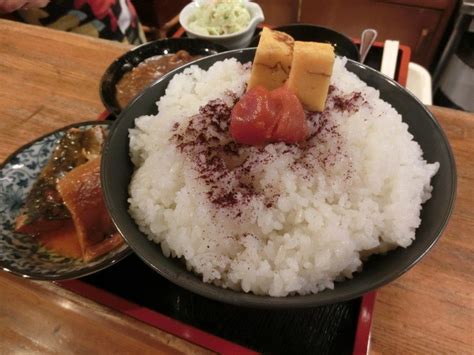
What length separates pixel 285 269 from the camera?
1.17 meters

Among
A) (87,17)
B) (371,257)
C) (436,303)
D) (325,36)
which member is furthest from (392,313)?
(87,17)

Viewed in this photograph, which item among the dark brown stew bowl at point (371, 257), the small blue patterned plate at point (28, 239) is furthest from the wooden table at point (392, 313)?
the dark brown stew bowl at point (371, 257)

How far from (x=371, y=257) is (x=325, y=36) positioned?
187 cm

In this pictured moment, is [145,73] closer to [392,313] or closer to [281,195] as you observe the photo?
[281,195]

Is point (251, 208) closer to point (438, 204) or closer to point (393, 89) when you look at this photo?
point (438, 204)

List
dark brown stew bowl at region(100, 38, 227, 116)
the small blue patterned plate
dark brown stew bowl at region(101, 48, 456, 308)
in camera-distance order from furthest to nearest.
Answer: dark brown stew bowl at region(100, 38, 227, 116) < the small blue patterned plate < dark brown stew bowl at region(101, 48, 456, 308)

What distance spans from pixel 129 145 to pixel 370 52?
6.39 feet

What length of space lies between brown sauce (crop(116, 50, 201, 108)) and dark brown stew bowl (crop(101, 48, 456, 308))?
712mm

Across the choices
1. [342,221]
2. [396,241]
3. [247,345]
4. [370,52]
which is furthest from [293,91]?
[370,52]

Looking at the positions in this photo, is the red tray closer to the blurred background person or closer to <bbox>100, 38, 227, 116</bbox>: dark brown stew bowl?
<bbox>100, 38, 227, 116</bbox>: dark brown stew bowl

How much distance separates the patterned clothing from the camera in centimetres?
307

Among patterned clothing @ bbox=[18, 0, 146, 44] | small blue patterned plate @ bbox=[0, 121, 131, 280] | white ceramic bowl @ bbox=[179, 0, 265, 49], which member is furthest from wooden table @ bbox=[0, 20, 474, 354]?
patterned clothing @ bbox=[18, 0, 146, 44]

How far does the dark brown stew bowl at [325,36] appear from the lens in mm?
2527

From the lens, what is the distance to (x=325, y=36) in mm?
2689
